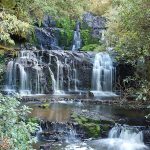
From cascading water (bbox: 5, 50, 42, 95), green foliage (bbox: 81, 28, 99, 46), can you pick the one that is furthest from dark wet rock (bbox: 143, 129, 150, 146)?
green foliage (bbox: 81, 28, 99, 46)

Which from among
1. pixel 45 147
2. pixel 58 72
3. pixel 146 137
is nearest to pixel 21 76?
pixel 58 72

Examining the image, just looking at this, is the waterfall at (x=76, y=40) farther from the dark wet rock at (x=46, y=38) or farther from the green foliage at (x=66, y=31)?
the dark wet rock at (x=46, y=38)

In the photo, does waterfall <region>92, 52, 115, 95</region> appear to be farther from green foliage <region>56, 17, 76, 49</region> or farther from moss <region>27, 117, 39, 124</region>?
moss <region>27, 117, 39, 124</region>

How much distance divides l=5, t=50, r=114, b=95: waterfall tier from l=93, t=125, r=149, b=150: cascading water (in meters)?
9.17

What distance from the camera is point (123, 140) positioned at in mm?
14680

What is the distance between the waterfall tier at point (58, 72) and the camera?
77.2 ft

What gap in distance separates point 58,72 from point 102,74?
2912 millimetres

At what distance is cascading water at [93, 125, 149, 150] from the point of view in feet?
46.1

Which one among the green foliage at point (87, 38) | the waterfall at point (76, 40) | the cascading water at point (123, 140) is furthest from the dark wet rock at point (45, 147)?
the green foliage at point (87, 38)

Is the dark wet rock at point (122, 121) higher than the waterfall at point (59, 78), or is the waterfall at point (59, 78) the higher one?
the waterfall at point (59, 78)

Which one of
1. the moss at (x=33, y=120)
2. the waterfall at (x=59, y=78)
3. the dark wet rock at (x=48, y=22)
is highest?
the dark wet rock at (x=48, y=22)

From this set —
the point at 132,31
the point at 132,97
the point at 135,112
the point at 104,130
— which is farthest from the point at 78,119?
the point at 132,97

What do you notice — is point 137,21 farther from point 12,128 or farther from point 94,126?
point 12,128

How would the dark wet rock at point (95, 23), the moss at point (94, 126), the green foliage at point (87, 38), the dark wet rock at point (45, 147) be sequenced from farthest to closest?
the dark wet rock at point (95, 23) < the green foliage at point (87, 38) < the moss at point (94, 126) < the dark wet rock at point (45, 147)
